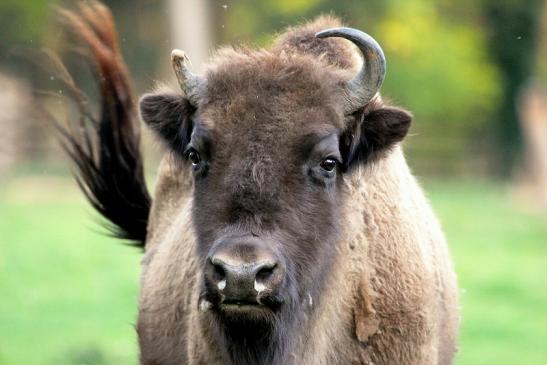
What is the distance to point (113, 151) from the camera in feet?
28.7

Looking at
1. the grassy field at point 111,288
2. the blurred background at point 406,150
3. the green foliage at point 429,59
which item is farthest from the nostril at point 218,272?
the green foliage at point 429,59

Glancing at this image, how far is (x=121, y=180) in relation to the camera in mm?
8742

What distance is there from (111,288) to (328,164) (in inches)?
406

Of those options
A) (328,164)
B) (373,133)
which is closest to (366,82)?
(373,133)

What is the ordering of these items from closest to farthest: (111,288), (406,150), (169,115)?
(169,115) → (111,288) → (406,150)

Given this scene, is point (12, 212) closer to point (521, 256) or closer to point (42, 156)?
point (521, 256)

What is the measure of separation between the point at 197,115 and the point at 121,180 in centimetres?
289

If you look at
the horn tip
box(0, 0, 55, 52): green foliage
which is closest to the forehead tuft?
the horn tip

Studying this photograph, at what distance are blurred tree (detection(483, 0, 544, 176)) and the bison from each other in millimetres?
31863

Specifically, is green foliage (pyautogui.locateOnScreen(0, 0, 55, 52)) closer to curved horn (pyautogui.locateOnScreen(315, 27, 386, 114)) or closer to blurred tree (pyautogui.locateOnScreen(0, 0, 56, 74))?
blurred tree (pyautogui.locateOnScreen(0, 0, 56, 74))

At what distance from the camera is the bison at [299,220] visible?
5.47 metres

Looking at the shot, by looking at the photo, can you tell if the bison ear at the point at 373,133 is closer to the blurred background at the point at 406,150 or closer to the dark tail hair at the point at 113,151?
the blurred background at the point at 406,150

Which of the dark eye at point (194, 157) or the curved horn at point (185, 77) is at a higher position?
the curved horn at point (185, 77)

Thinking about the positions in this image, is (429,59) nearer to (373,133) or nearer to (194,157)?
(373,133)
